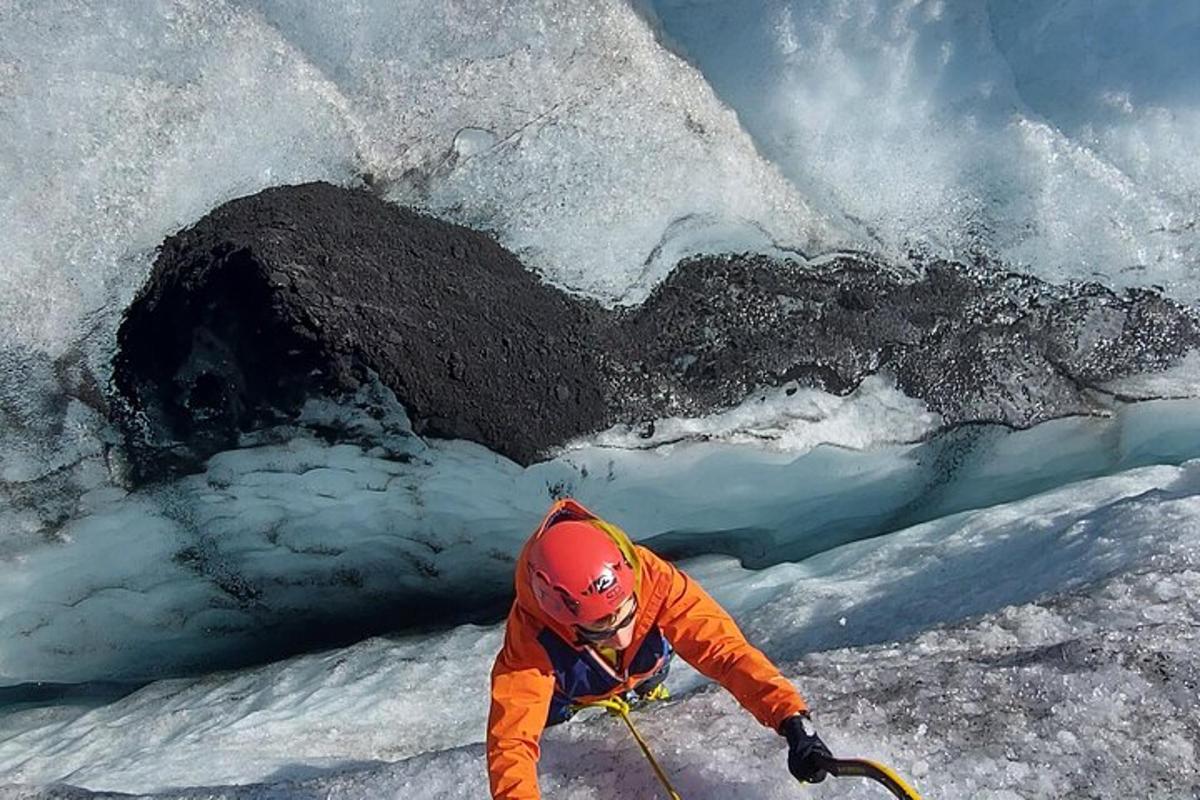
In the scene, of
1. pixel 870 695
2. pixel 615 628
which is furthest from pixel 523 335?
pixel 870 695

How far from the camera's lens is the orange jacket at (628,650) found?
2.10 metres

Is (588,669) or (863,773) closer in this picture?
(863,773)

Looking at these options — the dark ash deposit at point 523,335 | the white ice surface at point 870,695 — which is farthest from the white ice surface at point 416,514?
the white ice surface at point 870,695

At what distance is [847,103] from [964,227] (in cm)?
66

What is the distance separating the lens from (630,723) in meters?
2.30

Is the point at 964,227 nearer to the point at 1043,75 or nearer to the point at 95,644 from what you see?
the point at 1043,75

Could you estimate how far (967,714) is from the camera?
7.78 feet

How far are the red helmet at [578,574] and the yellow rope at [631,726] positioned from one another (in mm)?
351

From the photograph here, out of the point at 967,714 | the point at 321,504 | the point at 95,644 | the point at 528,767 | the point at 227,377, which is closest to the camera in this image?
the point at 528,767

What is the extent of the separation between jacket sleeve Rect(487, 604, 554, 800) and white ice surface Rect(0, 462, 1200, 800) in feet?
0.75

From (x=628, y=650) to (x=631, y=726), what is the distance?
17cm

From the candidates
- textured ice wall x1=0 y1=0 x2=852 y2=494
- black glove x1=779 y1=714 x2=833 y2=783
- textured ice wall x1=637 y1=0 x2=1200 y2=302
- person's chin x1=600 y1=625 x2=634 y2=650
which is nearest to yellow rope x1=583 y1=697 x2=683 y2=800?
person's chin x1=600 y1=625 x2=634 y2=650

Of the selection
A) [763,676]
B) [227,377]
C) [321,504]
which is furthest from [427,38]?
[763,676]

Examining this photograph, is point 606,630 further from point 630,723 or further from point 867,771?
point 867,771
